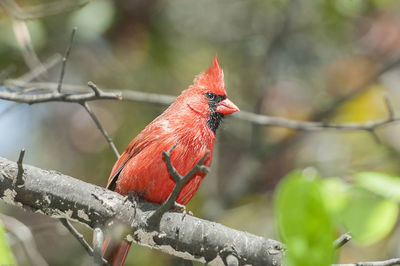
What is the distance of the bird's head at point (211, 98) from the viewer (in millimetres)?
3578

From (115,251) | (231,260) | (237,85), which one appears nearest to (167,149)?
(115,251)

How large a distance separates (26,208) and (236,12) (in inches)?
153

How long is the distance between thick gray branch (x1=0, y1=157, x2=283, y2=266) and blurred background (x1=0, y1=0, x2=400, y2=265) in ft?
6.18

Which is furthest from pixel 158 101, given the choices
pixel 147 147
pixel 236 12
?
pixel 236 12

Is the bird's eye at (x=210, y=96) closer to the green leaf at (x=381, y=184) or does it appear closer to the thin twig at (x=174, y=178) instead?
the thin twig at (x=174, y=178)

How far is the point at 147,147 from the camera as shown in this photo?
10.4ft

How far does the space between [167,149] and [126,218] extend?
0.67 metres

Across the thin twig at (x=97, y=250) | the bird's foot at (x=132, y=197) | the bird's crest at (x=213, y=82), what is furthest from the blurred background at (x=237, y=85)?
the thin twig at (x=97, y=250)

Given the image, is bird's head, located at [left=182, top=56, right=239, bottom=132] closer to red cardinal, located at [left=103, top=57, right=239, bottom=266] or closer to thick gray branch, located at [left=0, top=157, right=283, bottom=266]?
red cardinal, located at [left=103, top=57, right=239, bottom=266]

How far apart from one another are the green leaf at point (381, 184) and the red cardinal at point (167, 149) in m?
1.10

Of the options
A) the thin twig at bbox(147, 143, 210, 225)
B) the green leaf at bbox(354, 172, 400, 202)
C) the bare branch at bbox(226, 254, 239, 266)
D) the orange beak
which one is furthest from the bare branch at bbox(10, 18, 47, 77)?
the green leaf at bbox(354, 172, 400, 202)

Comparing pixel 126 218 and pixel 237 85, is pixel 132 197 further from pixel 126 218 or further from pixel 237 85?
pixel 237 85

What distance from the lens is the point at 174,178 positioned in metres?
2.03

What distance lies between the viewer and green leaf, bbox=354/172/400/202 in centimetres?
201
